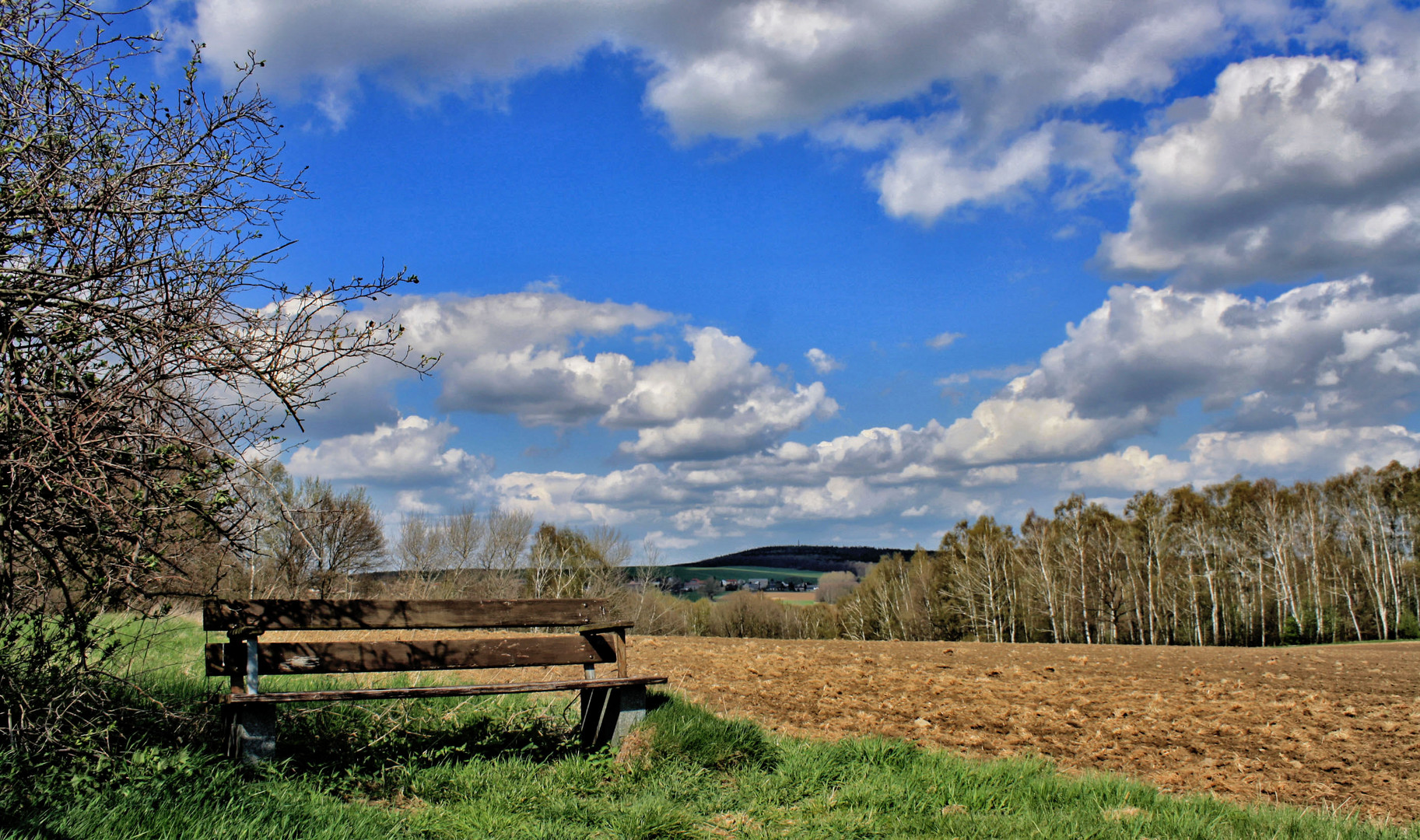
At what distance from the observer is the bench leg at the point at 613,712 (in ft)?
19.9

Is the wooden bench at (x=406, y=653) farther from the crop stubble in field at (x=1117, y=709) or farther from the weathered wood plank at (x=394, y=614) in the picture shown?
the crop stubble in field at (x=1117, y=709)

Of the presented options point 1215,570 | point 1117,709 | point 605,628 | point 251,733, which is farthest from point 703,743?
point 1215,570

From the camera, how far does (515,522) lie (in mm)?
46875

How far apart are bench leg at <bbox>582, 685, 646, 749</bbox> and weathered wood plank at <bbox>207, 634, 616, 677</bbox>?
33 centimetres

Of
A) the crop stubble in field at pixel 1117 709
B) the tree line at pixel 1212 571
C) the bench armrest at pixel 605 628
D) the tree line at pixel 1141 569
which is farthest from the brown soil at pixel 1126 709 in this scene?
the tree line at pixel 1212 571

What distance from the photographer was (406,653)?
5.62m

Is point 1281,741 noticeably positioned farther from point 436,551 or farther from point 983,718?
point 436,551

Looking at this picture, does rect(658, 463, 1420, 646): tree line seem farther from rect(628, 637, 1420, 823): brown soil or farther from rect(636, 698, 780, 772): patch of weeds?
rect(636, 698, 780, 772): patch of weeds

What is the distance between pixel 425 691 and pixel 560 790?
3.58 feet

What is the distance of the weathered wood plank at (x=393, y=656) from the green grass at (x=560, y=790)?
534 millimetres

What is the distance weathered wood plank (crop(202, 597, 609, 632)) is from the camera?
5.27 meters

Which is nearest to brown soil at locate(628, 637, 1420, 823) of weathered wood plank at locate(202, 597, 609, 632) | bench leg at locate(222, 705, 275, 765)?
weathered wood plank at locate(202, 597, 609, 632)

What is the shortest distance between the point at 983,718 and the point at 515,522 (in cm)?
4073

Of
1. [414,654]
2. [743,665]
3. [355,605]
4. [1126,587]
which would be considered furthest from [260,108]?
[1126,587]
